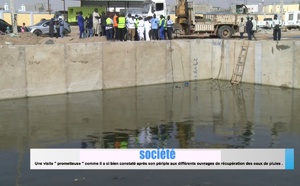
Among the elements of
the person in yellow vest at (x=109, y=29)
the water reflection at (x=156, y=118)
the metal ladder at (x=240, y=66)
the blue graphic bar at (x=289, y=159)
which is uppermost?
the person in yellow vest at (x=109, y=29)

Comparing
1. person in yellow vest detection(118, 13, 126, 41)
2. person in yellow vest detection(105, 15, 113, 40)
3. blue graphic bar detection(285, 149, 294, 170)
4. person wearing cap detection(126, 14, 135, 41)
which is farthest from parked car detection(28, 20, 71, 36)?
blue graphic bar detection(285, 149, 294, 170)

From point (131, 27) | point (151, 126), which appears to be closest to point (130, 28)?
point (131, 27)

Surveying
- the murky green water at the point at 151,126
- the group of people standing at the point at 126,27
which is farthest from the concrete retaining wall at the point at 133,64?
the group of people standing at the point at 126,27

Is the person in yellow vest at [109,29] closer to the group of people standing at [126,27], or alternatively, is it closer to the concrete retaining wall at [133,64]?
the group of people standing at [126,27]

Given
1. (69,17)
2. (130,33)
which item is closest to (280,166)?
(130,33)

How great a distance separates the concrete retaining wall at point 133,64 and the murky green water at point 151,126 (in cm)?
61

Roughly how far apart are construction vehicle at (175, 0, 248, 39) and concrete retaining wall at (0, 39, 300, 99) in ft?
21.1

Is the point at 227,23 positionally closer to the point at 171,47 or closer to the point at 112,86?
the point at 171,47

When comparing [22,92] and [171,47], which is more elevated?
[171,47]

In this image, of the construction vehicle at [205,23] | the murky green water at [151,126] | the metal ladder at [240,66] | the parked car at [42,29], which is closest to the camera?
the murky green water at [151,126]

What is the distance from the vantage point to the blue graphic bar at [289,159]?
892 centimetres

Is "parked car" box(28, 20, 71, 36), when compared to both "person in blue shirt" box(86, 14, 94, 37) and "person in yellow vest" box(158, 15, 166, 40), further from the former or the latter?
"person in yellow vest" box(158, 15, 166, 40)

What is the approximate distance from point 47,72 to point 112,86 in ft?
9.88

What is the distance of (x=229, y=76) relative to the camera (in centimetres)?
2130
